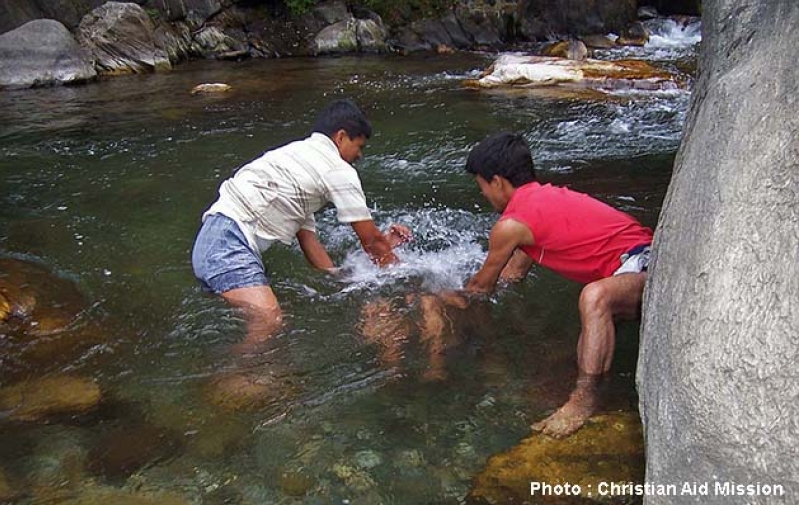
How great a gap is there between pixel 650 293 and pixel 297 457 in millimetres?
1779

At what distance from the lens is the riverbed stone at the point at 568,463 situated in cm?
312

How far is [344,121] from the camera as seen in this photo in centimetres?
454

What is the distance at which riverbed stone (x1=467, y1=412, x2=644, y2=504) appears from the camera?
312cm

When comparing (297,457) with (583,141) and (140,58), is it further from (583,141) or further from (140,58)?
(140,58)

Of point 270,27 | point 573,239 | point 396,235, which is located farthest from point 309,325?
point 270,27

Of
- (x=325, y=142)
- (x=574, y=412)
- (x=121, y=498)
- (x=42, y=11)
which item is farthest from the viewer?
(x=42, y=11)

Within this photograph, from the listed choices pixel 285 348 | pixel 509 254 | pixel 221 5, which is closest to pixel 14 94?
pixel 221 5

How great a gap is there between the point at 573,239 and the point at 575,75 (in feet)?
29.7

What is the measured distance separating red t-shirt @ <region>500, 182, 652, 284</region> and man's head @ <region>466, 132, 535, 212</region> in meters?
0.07

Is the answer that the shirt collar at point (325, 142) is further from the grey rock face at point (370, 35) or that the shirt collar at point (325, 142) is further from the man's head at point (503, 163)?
the grey rock face at point (370, 35)

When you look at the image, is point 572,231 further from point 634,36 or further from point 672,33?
point 672,33

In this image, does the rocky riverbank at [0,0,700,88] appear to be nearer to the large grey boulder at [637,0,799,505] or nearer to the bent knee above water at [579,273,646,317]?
the bent knee above water at [579,273,646,317]

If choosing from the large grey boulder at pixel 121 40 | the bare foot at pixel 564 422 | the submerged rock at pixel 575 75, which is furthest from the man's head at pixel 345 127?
the large grey boulder at pixel 121 40

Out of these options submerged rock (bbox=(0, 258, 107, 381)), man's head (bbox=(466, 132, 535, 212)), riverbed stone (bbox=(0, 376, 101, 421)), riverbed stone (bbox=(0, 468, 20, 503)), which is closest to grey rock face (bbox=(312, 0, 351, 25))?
submerged rock (bbox=(0, 258, 107, 381))
